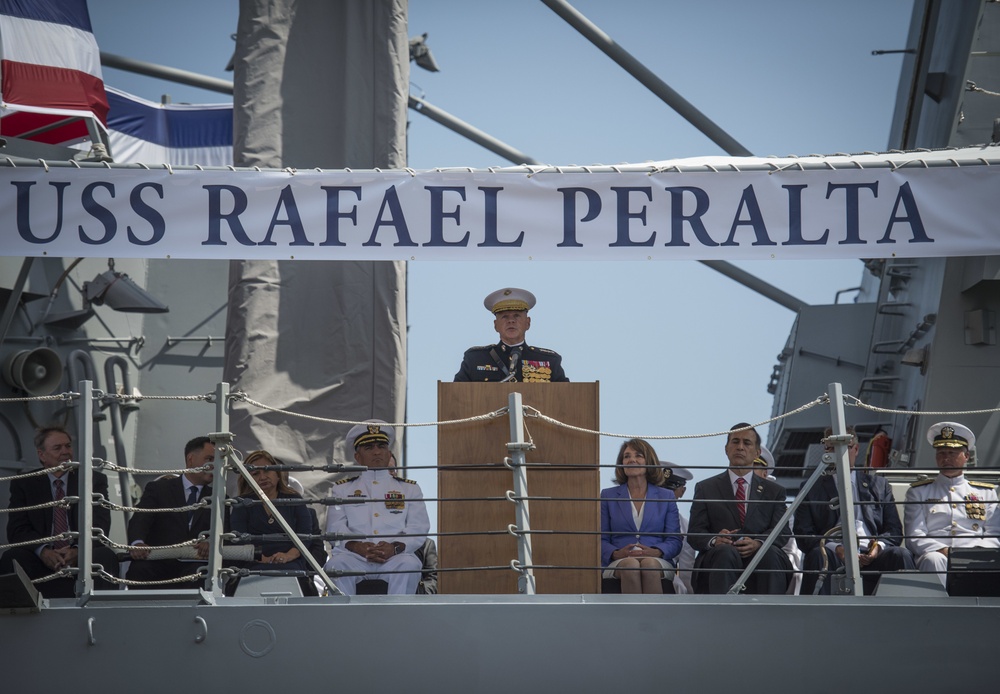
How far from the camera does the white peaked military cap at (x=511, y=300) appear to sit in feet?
25.0

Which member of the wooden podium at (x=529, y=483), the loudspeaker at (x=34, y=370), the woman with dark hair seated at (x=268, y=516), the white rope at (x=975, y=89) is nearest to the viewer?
the wooden podium at (x=529, y=483)

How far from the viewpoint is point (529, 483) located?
6398 mm

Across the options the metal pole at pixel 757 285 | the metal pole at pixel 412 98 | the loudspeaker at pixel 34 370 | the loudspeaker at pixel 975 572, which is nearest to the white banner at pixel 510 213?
the loudspeaker at pixel 975 572

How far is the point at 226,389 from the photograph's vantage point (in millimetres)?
6125

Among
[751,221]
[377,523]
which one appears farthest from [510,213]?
[377,523]

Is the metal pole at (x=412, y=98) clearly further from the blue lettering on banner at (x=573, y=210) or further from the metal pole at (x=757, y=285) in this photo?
the blue lettering on banner at (x=573, y=210)

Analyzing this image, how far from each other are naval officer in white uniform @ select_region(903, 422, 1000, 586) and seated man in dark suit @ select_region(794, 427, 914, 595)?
0.13 meters

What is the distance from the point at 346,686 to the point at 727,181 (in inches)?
127

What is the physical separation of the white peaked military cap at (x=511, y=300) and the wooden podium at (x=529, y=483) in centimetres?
132

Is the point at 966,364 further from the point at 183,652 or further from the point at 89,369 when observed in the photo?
the point at 89,369

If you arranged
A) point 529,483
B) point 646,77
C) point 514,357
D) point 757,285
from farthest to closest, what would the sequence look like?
1. point 757,285
2. point 646,77
3. point 514,357
4. point 529,483

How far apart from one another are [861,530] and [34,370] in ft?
22.4

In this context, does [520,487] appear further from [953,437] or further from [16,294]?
[16,294]

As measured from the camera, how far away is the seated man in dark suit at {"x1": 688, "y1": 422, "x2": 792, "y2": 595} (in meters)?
6.72
